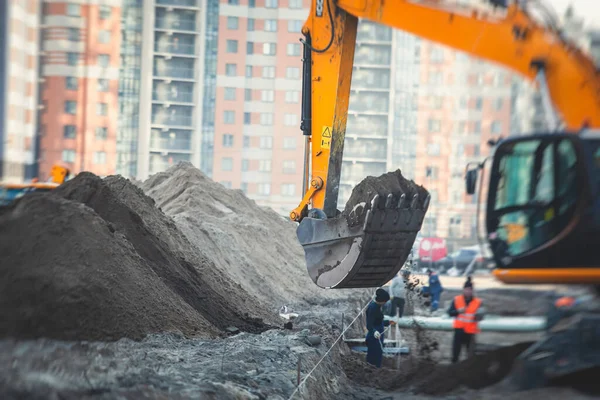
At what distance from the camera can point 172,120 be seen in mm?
41906

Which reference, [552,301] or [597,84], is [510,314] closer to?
[552,301]

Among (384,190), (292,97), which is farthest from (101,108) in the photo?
(384,190)

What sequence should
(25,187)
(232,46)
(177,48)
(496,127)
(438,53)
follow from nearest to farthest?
(496,127), (438,53), (25,187), (232,46), (177,48)

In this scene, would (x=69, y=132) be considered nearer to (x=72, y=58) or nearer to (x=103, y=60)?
(x=72, y=58)

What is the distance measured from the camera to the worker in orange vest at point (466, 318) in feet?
21.5

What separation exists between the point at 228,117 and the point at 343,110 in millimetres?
32463

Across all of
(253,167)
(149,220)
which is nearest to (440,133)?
(149,220)

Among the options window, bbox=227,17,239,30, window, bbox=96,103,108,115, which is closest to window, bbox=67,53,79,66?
window, bbox=96,103,108,115

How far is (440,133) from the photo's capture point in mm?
18609

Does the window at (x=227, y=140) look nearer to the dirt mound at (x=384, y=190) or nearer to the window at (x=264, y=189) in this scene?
the window at (x=264, y=189)

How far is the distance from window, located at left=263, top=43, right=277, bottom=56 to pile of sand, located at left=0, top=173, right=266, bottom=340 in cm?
2916

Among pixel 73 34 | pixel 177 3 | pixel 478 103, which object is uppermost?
pixel 177 3

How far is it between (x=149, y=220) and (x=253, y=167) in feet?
90.2

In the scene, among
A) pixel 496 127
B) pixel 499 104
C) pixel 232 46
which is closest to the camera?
pixel 499 104
